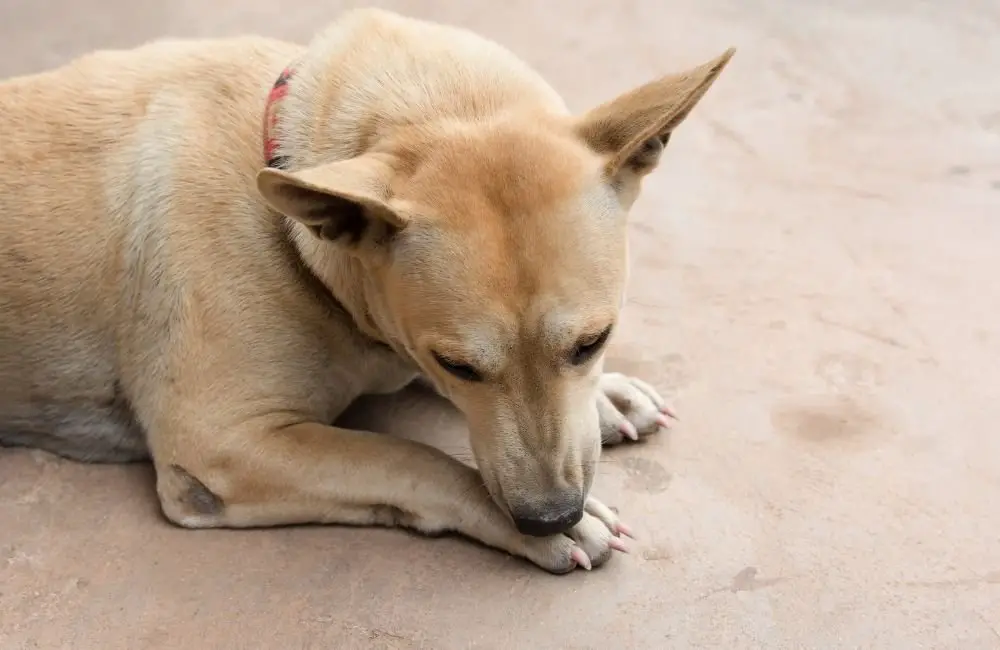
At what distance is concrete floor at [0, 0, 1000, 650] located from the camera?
6.23ft

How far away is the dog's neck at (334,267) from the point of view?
1918 millimetres

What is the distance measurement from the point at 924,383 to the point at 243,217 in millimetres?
1742

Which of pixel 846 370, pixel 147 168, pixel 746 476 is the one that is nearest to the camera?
pixel 147 168

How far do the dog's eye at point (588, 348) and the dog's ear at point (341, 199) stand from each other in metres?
0.39

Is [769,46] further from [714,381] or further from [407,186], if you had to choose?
[407,186]

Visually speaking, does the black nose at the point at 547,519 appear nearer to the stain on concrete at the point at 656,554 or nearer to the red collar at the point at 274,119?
the stain on concrete at the point at 656,554

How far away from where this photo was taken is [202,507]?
2107 mm

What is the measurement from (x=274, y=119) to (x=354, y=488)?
0.79 meters

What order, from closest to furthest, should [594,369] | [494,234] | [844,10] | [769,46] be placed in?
1. [494,234]
2. [594,369]
3. [769,46]
4. [844,10]

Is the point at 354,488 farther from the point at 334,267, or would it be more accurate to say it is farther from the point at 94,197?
the point at 94,197

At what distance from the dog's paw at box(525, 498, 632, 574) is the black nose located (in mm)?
131

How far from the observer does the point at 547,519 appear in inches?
71.0

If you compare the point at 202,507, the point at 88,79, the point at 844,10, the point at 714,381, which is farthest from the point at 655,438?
the point at 844,10

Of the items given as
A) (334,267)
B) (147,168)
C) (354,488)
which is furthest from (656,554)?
(147,168)
